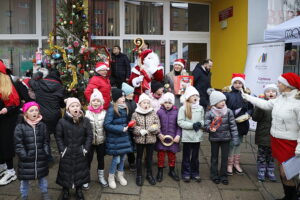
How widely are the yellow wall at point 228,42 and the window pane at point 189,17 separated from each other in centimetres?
28

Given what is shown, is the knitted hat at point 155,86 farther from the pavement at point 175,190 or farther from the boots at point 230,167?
the boots at point 230,167

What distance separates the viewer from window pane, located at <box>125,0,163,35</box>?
9391 mm

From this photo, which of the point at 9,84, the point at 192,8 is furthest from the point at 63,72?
the point at 192,8

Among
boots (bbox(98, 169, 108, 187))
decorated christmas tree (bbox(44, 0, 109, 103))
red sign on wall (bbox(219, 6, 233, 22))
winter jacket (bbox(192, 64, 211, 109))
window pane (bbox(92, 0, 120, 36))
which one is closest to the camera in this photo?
boots (bbox(98, 169, 108, 187))

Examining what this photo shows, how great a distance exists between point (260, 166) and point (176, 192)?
1.51 m

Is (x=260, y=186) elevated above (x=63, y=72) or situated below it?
below

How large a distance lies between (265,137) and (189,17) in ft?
20.7

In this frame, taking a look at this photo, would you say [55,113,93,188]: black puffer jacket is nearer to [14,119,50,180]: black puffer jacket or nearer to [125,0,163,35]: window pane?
[14,119,50,180]: black puffer jacket

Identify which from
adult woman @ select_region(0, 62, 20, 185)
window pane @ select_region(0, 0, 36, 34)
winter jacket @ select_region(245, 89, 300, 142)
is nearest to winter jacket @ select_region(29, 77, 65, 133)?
adult woman @ select_region(0, 62, 20, 185)

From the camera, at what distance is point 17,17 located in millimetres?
9102

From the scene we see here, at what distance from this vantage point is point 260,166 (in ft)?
15.2

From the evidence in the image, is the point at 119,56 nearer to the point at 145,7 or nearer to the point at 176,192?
the point at 145,7

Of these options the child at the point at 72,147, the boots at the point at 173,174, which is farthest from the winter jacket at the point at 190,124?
the child at the point at 72,147

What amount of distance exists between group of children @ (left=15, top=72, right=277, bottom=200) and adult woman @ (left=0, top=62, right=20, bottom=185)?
759 mm
